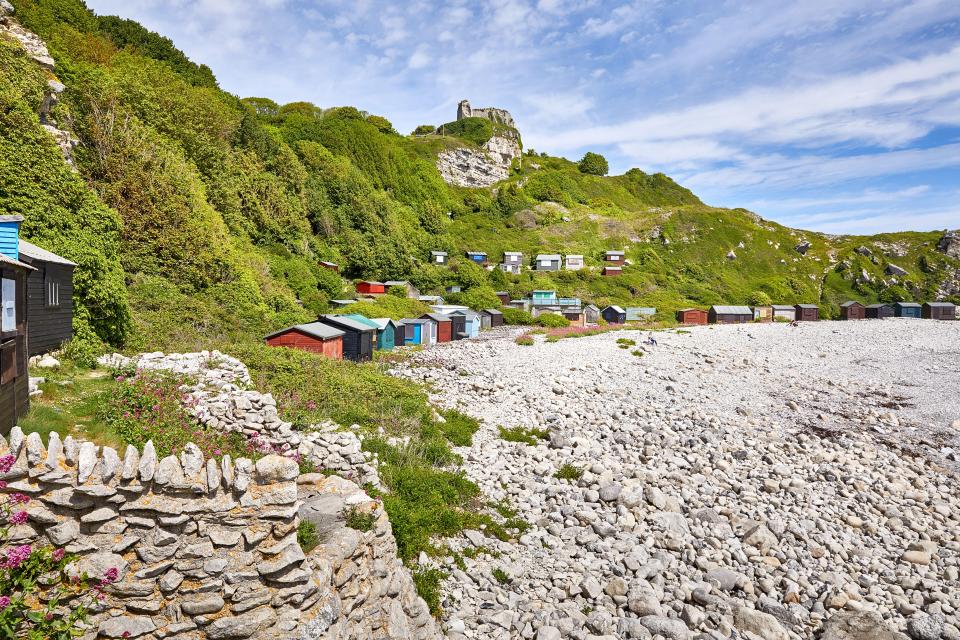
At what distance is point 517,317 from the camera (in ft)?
220

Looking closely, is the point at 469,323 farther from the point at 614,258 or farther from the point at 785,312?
the point at 785,312

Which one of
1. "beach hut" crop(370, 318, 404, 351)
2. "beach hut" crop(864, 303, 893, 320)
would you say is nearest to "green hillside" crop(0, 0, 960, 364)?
"beach hut" crop(370, 318, 404, 351)

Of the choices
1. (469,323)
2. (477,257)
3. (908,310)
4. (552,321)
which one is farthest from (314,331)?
(908,310)

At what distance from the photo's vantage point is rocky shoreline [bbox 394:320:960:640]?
37.3ft

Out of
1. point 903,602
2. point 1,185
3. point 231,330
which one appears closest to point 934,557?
point 903,602

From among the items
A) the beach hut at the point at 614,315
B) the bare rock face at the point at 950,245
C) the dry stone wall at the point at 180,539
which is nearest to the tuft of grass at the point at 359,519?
the dry stone wall at the point at 180,539

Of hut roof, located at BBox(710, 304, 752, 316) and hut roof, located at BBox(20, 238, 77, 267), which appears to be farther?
hut roof, located at BBox(710, 304, 752, 316)

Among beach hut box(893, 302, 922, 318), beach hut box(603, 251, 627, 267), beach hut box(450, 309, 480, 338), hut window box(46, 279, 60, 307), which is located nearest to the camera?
hut window box(46, 279, 60, 307)

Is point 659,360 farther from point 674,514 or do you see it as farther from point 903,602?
point 903,602

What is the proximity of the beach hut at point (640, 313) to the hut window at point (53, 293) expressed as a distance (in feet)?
225

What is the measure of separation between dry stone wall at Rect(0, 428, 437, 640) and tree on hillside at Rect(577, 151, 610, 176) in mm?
172062

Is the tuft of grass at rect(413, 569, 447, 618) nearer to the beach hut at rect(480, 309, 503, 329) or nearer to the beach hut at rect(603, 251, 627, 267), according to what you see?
the beach hut at rect(480, 309, 503, 329)

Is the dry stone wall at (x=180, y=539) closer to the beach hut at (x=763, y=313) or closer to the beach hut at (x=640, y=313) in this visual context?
the beach hut at (x=640, y=313)

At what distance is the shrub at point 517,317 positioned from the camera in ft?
219
